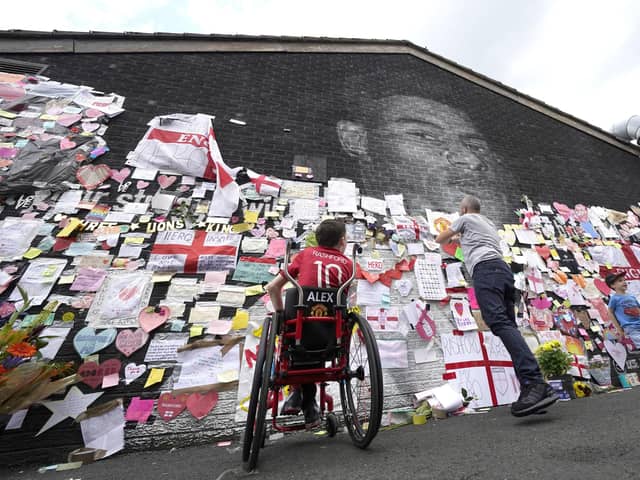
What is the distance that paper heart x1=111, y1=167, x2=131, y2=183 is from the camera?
3422 mm

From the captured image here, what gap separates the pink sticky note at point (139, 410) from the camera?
7.62 feet

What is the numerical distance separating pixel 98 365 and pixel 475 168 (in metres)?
5.82

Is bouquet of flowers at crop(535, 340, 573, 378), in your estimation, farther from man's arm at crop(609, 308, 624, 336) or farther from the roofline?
the roofline

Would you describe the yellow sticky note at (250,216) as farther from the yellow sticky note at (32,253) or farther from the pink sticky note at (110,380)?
the yellow sticky note at (32,253)

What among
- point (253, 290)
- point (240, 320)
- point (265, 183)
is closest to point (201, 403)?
point (240, 320)

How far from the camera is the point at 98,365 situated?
8.04 feet

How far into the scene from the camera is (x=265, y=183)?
3.76 meters

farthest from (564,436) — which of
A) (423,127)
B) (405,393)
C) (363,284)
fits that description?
(423,127)

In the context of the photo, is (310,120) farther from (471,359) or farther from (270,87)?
(471,359)

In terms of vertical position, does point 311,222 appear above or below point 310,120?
below

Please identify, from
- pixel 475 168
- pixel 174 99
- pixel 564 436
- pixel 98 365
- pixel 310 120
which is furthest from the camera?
pixel 475 168

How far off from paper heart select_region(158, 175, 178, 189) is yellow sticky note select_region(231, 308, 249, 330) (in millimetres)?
1817

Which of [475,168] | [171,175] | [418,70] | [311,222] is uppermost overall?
[418,70]

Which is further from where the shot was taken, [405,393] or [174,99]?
[174,99]
